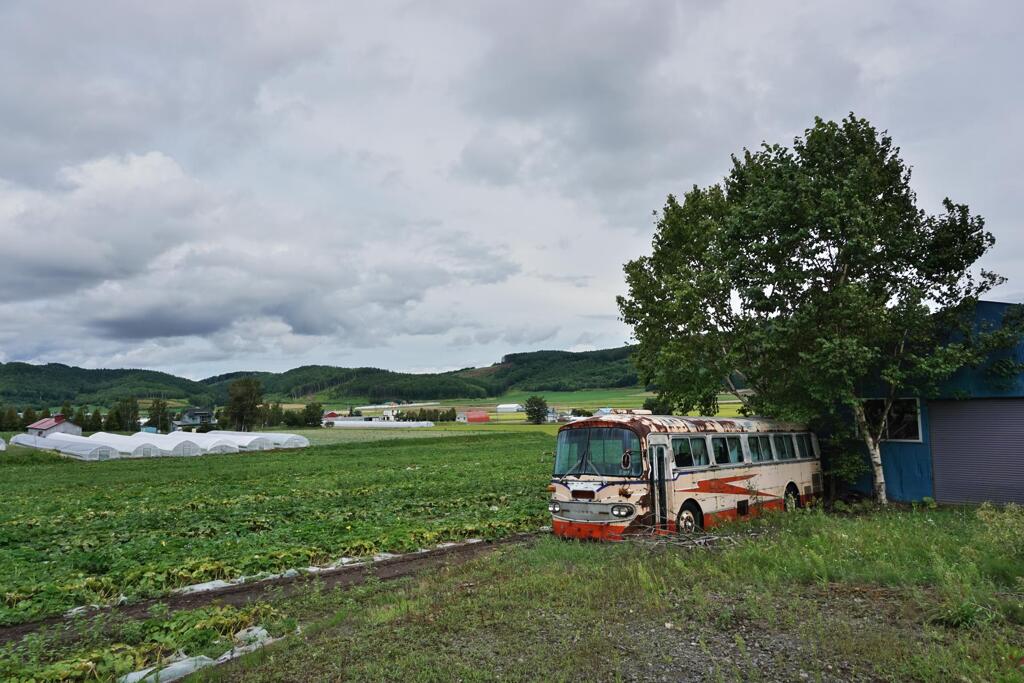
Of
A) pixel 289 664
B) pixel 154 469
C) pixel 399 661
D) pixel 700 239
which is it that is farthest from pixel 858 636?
pixel 154 469

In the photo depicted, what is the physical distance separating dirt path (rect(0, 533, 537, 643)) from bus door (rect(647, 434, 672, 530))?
11.3 feet

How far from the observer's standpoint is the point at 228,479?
3394cm

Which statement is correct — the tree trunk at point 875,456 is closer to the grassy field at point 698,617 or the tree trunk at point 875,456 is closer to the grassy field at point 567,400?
the grassy field at point 698,617

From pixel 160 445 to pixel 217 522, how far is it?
47.2m

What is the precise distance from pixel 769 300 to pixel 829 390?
332 cm

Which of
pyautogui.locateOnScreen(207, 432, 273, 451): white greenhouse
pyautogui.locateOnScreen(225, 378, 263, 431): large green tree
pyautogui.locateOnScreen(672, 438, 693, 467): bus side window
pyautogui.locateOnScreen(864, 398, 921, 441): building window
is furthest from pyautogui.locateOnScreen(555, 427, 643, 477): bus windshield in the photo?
pyautogui.locateOnScreen(225, 378, 263, 431): large green tree

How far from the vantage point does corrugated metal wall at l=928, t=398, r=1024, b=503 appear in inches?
660

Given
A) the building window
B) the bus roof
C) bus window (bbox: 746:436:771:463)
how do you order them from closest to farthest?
1. the bus roof
2. bus window (bbox: 746:436:771:463)
3. the building window

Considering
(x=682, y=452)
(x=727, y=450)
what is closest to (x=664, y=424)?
(x=682, y=452)

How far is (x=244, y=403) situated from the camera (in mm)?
97062

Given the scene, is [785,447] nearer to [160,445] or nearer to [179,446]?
[179,446]

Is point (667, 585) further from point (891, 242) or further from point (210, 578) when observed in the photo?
point (891, 242)

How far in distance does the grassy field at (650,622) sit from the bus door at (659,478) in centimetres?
189

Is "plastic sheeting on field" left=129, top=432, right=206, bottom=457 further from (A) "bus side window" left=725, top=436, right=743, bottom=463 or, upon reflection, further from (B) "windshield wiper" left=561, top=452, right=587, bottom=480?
(A) "bus side window" left=725, top=436, right=743, bottom=463
